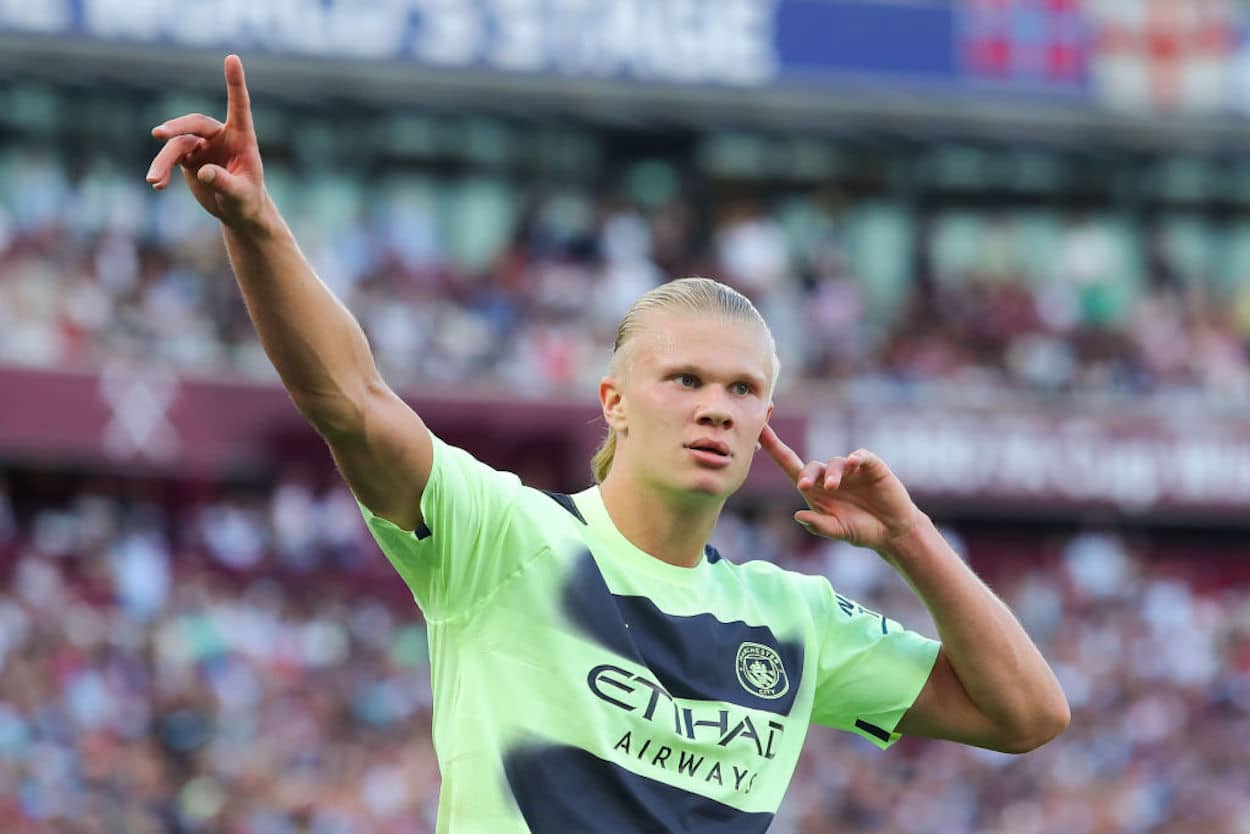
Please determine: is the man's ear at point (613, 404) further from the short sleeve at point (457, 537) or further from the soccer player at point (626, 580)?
the short sleeve at point (457, 537)

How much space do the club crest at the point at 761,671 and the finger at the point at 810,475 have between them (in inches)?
12.3

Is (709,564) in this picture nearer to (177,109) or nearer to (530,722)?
(530,722)

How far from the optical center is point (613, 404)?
386 centimetres

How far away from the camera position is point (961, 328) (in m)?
23.0

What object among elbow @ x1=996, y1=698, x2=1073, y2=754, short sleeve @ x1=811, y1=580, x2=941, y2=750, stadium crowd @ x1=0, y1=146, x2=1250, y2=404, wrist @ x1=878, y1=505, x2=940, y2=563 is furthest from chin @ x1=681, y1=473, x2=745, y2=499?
stadium crowd @ x1=0, y1=146, x2=1250, y2=404

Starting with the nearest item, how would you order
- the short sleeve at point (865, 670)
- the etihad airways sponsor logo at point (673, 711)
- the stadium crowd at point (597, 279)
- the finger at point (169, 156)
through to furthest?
1. the finger at point (169, 156)
2. the etihad airways sponsor logo at point (673, 711)
3. the short sleeve at point (865, 670)
4. the stadium crowd at point (597, 279)

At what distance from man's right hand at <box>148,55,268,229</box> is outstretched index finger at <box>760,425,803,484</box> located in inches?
45.7

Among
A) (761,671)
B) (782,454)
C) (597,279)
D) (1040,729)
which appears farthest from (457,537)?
(597,279)

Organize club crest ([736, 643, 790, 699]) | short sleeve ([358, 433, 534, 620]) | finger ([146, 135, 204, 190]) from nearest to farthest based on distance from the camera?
finger ([146, 135, 204, 190]) < short sleeve ([358, 433, 534, 620]) < club crest ([736, 643, 790, 699])

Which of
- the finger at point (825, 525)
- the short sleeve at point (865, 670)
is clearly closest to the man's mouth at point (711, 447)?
the finger at point (825, 525)

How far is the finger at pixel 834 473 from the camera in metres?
3.79

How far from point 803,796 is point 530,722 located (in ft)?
40.1

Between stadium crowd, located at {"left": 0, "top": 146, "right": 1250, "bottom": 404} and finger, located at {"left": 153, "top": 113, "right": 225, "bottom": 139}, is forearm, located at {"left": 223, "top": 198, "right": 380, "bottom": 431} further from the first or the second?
stadium crowd, located at {"left": 0, "top": 146, "right": 1250, "bottom": 404}

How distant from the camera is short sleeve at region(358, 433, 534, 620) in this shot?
3428 mm
